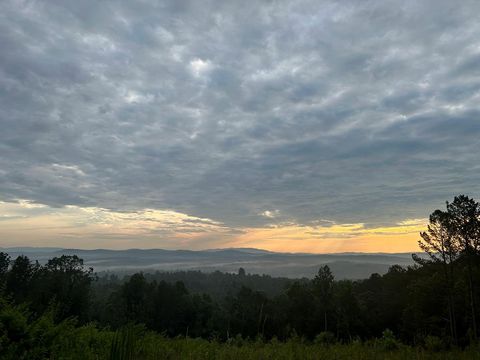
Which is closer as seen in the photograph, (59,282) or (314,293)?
(59,282)

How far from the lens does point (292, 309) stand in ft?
211

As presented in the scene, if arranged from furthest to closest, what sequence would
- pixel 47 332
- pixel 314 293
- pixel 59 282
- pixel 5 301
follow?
pixel 314 293
pixel 59 282
pixel 5 301
pixel 47 332

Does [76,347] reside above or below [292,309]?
above

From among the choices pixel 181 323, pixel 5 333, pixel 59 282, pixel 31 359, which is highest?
pixel 5 333

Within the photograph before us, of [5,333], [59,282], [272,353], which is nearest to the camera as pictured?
[5,333]

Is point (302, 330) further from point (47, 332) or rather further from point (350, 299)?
point (47, 332)

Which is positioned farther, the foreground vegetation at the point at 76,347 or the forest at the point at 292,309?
the forest at the point at 292,309

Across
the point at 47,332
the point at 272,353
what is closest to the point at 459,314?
the point at 272,353

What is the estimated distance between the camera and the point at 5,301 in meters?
9.10

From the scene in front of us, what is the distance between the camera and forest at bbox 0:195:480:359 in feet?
30.9

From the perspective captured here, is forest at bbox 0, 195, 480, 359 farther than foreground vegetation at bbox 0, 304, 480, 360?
Yes

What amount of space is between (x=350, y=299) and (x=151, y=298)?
127 ft

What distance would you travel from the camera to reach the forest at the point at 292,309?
9414mm

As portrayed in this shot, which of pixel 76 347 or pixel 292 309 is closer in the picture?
pixel 76 347
